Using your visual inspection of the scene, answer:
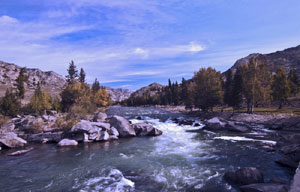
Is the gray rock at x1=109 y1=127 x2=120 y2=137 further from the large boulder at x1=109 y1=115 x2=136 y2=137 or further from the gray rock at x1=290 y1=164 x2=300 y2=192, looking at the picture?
the gray rock at x1=290 y1=164 x2=300 y2=192

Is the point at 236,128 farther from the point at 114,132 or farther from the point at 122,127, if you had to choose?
the point at 114,132

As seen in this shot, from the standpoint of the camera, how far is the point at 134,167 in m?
14.7

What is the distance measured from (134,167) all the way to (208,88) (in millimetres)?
48940

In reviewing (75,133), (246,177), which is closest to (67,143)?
(75,133)

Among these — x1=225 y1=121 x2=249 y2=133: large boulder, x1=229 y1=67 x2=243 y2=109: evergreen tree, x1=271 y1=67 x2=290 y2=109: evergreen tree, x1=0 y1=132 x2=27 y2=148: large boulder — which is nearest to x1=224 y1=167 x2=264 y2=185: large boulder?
x1=225 y1=121 x2=249 y2=133: large boulder

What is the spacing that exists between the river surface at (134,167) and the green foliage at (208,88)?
35.7 meters

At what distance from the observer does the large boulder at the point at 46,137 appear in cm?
2540

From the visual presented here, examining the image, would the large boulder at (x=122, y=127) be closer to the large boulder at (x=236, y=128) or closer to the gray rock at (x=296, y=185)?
the large boulder at (x=236, y=128)

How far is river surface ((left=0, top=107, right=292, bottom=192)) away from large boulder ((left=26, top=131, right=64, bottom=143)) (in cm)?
358

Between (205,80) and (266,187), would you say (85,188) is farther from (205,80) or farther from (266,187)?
(205,80)

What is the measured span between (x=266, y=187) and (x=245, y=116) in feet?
125

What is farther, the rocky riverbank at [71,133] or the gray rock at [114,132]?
the gray rock at [114,132]

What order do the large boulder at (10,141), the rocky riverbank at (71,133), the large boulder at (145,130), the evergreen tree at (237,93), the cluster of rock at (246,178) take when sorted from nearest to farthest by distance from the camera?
the cluster of rock at (246,178), the large boulder at (10,141), the rocky riverbank at (71,133), the large boulder at (145,130), the evergreen tree at (237,93)

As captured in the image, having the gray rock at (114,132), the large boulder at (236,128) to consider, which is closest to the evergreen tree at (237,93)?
the large boulder at (236,128)
